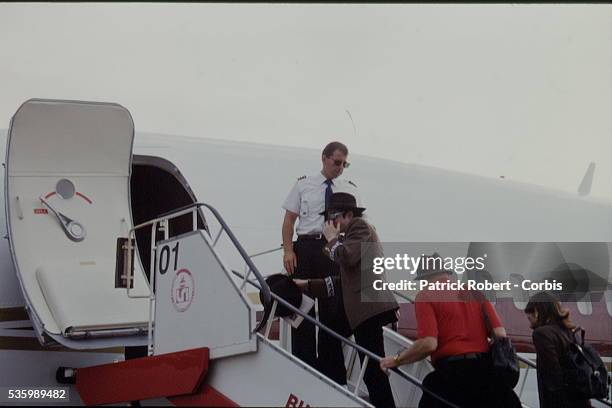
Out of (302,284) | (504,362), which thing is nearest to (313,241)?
(302,284)

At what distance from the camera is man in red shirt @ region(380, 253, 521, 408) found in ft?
16.3

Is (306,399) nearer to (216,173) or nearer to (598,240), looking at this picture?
(216,173)

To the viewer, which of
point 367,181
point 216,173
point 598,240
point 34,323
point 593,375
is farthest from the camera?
point 598,240

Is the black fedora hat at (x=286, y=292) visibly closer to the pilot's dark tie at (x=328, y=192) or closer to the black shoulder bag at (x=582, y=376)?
the pilot's dark tie at (x=328, y=192)

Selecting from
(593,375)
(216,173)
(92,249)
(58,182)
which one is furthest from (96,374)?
(593,375)

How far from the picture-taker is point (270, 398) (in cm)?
505

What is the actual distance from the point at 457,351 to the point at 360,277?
2.64ft

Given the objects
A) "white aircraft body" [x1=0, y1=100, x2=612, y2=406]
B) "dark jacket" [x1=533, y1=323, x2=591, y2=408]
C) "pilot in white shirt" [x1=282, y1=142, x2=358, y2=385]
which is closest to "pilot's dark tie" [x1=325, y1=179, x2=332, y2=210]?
"pilot in white shirt" [x1=282, y1=142, x2=358, y2=385]

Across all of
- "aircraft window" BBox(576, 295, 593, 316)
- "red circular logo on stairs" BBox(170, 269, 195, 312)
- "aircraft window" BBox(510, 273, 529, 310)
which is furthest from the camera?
"aircraft window" BBox(576, 295, 593, 316)

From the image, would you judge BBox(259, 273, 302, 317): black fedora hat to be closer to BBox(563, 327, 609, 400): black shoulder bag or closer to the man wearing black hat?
the man wearing black hat

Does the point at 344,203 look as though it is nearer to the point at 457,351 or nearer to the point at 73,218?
the point at 457,351

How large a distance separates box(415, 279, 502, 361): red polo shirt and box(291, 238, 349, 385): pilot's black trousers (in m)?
0.89

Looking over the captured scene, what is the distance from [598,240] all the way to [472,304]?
16.4ft

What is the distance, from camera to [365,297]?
5484 millimetres
